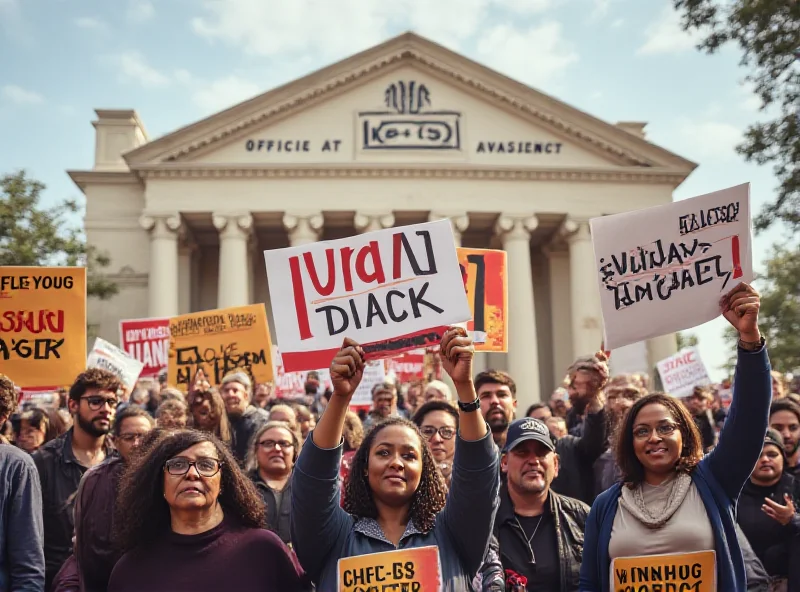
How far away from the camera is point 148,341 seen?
632 inches

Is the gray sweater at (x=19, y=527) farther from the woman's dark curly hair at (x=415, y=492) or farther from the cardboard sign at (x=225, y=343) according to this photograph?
the cardboard sign at (x=225, y=343)

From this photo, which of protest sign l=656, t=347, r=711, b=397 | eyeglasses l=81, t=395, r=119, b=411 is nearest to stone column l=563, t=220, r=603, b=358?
protest sign l=656, t=347, r=711, b=397

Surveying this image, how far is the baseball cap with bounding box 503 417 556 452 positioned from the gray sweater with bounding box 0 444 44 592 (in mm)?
2663

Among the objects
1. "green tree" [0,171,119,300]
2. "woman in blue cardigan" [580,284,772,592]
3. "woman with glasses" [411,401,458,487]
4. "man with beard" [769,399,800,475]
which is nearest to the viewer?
"woman in blue cardigan" [580,284,772,592]

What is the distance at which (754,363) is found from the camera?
419 cm

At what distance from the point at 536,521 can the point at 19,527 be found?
287cm

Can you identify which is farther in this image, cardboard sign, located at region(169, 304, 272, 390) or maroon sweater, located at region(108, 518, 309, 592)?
cardboard sign, located at region(169, 304, 272, 390)

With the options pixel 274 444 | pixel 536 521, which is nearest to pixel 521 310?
pixel 274 444

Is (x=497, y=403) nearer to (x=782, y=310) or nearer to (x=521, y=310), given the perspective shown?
(x=521, y=310)

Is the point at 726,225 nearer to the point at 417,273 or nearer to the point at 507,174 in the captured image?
the point at 417,273

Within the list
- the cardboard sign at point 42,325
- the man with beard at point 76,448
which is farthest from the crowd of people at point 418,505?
the cardboard sign at point 42,325

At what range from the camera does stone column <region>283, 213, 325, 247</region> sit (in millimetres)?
34250

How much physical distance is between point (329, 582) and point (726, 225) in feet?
10.2

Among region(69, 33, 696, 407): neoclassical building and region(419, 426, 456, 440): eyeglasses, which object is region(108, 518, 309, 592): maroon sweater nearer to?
region(419, 426, 456, 440): eyeglasses
